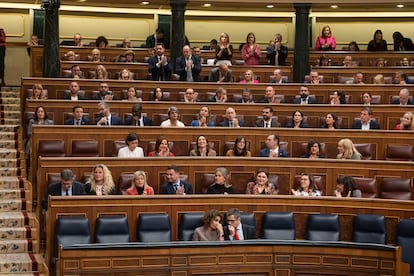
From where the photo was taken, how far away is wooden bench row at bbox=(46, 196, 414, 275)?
855cm

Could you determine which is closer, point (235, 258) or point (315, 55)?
point (235, 258)

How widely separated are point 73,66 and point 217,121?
2828 millimetres

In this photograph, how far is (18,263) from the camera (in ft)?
28.6

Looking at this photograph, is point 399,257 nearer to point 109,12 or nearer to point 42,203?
point 42,203

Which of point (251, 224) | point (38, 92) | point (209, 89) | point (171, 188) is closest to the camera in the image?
point (251, 224)

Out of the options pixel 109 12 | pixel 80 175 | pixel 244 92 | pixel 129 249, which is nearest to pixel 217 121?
pixel 244 92

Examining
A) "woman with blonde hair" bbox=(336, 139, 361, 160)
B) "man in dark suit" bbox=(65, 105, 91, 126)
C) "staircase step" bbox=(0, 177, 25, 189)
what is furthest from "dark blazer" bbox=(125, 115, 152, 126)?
"woman with blonde hair" bbox=(336, 139, 361, 160)

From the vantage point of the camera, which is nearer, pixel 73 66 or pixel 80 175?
pixel 80 175

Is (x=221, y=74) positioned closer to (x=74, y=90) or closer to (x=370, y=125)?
(x=74, y=90)

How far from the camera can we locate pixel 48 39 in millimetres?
13578

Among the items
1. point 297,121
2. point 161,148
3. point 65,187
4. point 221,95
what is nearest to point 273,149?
point 297,121

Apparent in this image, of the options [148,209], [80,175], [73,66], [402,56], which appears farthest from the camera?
[402,56]

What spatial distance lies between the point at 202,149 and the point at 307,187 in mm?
1388

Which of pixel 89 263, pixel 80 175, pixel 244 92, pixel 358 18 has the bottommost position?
pixel 89 263
